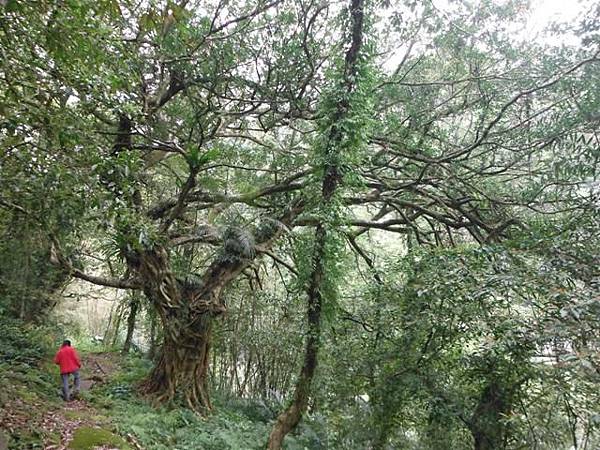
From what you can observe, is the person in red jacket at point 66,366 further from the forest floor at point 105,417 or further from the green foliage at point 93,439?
the green foliage at point 93,439

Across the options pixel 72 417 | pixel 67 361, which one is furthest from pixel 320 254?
pixel 67 361

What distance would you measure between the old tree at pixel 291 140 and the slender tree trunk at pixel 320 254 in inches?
1.0

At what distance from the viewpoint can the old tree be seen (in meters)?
3.79

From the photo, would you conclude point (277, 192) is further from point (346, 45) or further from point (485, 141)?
point (485, 141)

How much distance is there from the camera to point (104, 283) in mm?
7469

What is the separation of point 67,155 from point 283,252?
16.6 ft

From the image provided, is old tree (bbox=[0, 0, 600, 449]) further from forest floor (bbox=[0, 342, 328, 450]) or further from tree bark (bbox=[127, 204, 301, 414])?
forest floor (bbox=[0, 342, 328, 450])

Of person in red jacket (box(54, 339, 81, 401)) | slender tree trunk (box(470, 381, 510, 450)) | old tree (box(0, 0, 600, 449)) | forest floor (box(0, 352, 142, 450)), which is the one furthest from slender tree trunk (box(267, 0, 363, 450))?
person in red jacket (box(54, 339, 81, 401))

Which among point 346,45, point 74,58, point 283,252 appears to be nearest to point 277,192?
point 283,252

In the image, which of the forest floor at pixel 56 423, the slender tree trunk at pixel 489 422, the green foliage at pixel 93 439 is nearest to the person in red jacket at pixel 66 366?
the forest floor at pixel 56 423

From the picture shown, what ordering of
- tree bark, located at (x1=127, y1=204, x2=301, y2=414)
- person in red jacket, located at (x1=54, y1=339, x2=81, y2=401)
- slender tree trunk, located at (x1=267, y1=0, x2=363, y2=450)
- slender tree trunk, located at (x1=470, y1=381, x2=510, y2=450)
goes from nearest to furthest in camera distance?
slender tree trunk, located at (x1=267, y1=0, x2=363, y2=450), slender tree trunk, located at (x1=470, y1=381, x2=510, y2=450), person in red jacket, located at (x1=54, y1=339, x2=81, y2=401), tree bark, located at (x1=127, y1=204, x2=301, y2=414)

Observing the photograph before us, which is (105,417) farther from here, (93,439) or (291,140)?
(291,140)

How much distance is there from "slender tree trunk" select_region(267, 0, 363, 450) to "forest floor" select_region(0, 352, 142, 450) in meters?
1.95

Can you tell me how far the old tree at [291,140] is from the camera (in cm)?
379
